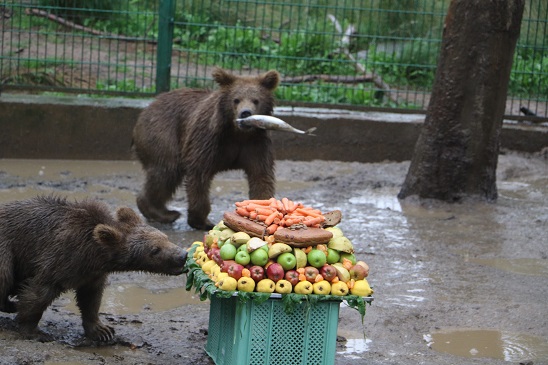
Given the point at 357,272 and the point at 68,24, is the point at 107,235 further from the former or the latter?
the point at 68,24

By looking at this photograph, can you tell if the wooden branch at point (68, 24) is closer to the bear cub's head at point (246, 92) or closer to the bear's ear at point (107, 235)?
the bear cub's head at point (246, 92)

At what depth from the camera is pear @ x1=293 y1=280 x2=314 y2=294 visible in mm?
5242

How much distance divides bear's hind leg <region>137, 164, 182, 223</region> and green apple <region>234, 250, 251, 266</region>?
4.32m

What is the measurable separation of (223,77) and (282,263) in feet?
13.7

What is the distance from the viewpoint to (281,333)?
5.36 m

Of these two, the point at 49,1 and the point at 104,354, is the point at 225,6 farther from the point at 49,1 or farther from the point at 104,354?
the point at 104,354

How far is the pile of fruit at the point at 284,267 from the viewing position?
5.22 m

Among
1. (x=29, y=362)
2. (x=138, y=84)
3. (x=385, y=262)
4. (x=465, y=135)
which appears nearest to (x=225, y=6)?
(x=138, y=84)

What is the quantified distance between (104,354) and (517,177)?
771 cm

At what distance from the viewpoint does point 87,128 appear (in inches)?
482

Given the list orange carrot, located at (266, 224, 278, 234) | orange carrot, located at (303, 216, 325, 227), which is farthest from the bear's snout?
orange carrot, located at (266, 224, 278, 234)

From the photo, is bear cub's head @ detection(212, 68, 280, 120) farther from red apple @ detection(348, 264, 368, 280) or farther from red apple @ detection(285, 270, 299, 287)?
red apple @ detection(285, 270, 299, 287)

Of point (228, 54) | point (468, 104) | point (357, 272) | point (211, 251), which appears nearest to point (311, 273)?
point (357, 272)

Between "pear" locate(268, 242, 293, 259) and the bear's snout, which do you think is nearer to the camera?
"pear" locate(268, 242, 293, 259)
